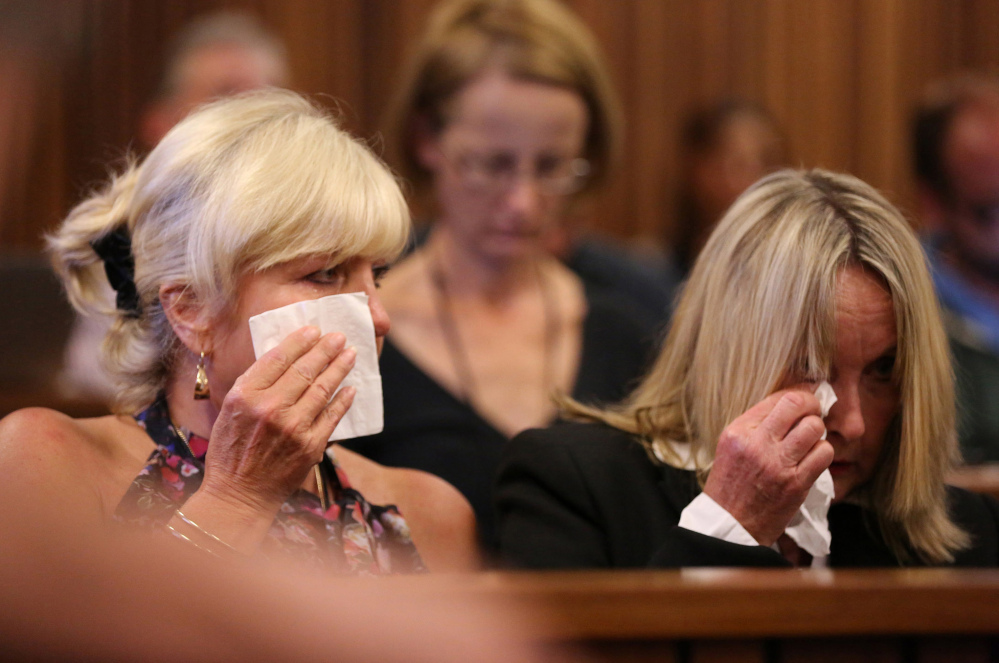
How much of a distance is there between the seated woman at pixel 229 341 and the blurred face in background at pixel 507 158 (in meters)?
0.94

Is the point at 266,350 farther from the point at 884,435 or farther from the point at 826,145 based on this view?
the point at 826,145

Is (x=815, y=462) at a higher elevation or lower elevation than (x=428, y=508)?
higher

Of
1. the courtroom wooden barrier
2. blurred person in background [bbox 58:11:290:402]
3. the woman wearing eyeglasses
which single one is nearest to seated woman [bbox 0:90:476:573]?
the courtroom wooden barrier

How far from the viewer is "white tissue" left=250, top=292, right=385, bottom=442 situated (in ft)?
4.38

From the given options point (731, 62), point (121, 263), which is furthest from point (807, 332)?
point (731, 62)

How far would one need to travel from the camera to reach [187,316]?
1405 millimetres

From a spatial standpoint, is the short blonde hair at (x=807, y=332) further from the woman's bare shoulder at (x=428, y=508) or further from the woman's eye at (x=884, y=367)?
the woman's bare shoulder at (x=428, y=508)

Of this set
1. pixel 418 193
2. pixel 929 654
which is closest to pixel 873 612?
pixel 929 654

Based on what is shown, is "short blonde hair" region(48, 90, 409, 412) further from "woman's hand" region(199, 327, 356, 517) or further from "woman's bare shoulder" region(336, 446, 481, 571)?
"woman's bare shoulder" region(336, 446, 481, 571)

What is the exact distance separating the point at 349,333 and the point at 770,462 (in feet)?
1.97

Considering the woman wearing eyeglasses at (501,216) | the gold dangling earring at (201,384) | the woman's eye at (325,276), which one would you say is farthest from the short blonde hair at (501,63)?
the gold dangling earring at (201,384)

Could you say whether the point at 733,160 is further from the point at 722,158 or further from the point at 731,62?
the point at 731,62

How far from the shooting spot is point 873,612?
3.24 feet

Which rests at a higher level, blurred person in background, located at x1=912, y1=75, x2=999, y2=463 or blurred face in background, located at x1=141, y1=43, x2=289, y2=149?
blurred face in background, located at x1=141, y1=43, x2=289, y2=149
